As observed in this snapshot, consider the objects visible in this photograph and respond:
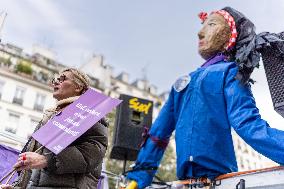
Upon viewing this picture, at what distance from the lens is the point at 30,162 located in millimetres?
2029

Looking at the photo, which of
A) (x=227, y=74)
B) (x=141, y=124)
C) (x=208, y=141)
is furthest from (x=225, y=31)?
(x=141, y=124)

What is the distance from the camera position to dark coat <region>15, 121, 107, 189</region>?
211cm

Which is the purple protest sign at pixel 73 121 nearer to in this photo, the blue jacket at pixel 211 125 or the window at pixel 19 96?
the blue jacket at pixel 211 125

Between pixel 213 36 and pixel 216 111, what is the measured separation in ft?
2.48

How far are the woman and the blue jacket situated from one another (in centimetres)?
85

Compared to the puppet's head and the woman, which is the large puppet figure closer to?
the puppet's head

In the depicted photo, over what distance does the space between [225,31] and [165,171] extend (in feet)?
63.6

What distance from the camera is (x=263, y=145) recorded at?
2447mm

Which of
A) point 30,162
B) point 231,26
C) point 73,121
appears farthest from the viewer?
Answer: point 231,26

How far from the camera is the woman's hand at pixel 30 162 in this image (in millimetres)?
2027

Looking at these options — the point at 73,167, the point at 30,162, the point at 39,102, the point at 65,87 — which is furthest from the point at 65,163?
the point at 39,102

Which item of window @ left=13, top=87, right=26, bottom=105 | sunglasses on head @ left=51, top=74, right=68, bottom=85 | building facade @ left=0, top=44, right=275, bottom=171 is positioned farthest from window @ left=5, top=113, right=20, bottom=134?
sunglasses on head @ left=51, top=74, right=68, bottom=85

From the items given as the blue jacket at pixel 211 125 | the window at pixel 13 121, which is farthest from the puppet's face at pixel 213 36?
the window at pixel 13 121

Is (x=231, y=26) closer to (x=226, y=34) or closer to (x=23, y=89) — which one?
(x=226, y=34)
